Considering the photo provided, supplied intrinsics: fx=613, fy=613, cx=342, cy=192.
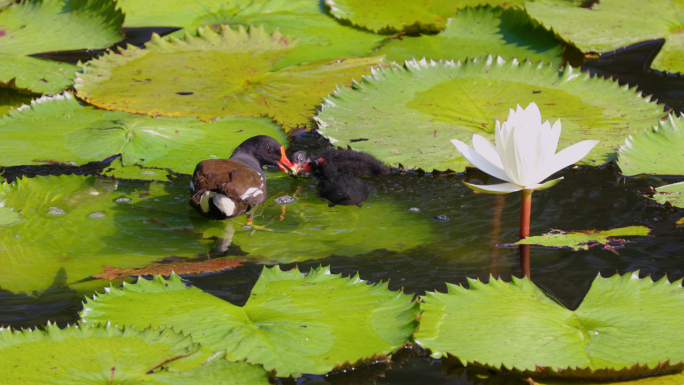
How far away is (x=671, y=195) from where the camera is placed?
2770mm

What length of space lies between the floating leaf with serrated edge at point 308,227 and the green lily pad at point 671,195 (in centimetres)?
103

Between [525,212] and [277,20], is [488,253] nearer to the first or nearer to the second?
[525,212]

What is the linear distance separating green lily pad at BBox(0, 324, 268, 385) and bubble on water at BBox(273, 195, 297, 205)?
148 cm

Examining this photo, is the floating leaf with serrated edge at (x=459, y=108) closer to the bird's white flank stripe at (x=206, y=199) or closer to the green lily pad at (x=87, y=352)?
the bird's white flank stripe at (x=206, y=199)

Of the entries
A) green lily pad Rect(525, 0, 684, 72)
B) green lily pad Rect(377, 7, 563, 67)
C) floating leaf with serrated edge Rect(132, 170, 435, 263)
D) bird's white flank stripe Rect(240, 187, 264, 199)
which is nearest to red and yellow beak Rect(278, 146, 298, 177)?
floating leaf with serrated edge Rect(132, 170, 435, 263)

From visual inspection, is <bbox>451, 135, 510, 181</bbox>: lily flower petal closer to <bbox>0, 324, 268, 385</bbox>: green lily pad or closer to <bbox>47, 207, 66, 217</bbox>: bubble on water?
<bbox>0, 324, 268, 385</bbox>: green lily pad

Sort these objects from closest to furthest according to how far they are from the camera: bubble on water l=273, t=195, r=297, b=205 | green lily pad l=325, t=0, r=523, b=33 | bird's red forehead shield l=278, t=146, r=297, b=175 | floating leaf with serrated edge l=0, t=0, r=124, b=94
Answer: bubble on water l=273, t=195, r=297, b=205, bird's red forehead shield l=278, t=146, r=297, b=175, floating leaf with serrated edge l=0, t=0, r=124, b=94, green lily pad l=325, t=0, r=523, b=33

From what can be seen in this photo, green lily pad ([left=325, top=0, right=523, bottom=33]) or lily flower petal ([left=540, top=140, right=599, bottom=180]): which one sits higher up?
green lily pad ([left=325, top=0, right=523, bottom=33])

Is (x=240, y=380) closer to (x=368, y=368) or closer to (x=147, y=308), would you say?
(x=368, y=368)

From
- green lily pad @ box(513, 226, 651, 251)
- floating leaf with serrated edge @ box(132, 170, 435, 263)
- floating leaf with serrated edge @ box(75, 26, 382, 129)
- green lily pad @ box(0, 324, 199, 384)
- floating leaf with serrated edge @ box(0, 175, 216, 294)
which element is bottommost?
floating leaf with serrated edge @ box(0, 175, 216, 294)

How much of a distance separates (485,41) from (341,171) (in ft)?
6.36

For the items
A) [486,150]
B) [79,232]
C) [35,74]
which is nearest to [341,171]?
[486,150]

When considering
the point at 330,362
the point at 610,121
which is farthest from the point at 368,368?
the point at 610,121

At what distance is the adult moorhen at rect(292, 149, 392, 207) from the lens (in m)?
3.10
